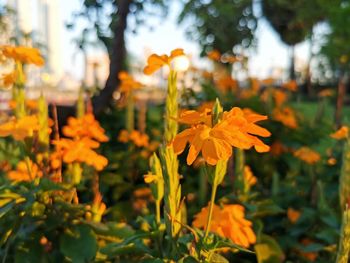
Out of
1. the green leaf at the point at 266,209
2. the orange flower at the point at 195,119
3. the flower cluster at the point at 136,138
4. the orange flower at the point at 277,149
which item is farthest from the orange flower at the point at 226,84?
the orange flower at the point at 195,119

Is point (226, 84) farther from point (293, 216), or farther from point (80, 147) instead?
point (80, 147)

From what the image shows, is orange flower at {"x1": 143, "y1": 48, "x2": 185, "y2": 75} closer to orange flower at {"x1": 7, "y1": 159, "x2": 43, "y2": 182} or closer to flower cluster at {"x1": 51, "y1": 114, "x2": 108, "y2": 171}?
flower cluster at {"x1": 51, "y1": 114, "x2": 108, "y2": 171}

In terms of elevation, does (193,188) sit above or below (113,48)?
below

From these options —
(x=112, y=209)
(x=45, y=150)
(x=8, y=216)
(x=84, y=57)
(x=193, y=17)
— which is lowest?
(x=112, y=209)

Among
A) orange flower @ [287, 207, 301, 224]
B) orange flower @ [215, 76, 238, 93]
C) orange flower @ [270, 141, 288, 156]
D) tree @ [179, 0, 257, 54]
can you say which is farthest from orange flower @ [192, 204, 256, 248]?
tree @ [179, 0, 257, 54]

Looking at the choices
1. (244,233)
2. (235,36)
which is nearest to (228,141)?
(244,233)

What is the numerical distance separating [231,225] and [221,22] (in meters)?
2.73

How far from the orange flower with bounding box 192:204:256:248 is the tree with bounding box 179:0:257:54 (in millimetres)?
2357

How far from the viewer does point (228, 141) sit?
89 centimetres

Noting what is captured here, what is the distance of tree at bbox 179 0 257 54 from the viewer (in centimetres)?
369

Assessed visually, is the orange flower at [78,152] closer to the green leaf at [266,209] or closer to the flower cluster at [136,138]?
the green leaf at [266,209]

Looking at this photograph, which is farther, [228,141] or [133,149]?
[133,149]

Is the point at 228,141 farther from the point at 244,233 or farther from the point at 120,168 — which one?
the point at 120,168

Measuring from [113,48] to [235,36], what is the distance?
131 cm
